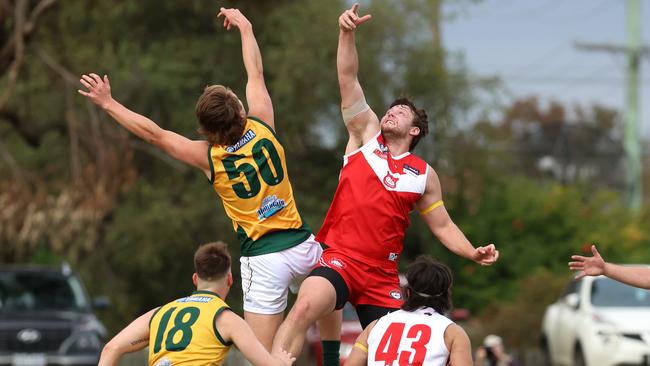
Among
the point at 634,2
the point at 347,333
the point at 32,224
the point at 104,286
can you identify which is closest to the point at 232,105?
the point at 347,333

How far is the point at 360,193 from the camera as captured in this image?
8352 mm

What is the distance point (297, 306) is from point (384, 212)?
0.91 meters

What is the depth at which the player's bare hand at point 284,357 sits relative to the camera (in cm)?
743

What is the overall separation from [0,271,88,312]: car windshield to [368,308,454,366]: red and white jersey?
11466 mm

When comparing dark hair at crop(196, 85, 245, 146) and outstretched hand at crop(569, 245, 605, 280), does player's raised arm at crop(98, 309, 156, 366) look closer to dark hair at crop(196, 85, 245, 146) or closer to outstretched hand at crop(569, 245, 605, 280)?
dark hair at crop(196, 85, 245, 146)

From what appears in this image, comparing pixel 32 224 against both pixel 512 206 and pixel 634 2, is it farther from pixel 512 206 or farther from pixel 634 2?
pixel 634 2

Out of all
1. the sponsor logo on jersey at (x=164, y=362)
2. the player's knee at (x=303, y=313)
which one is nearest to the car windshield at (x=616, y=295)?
the player's knee at (x=303, y=313)

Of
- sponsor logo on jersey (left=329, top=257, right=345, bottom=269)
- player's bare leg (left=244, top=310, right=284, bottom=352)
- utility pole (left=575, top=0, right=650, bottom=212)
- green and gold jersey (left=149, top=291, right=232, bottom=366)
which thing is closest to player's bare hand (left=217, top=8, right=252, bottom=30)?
sponsor logo on jersey (left=329, top=257, right=345, bottom=269)

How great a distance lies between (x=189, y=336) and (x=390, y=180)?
1.84 meters

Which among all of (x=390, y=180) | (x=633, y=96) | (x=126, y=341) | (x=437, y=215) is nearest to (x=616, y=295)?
(x=437, y=215)

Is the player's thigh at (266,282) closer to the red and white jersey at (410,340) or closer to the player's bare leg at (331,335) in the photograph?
the player's bare leg at (331,335)

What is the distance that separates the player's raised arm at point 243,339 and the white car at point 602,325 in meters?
10.1

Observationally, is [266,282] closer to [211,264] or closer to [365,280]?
[365,280]

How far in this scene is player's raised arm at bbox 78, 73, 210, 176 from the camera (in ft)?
26.2
